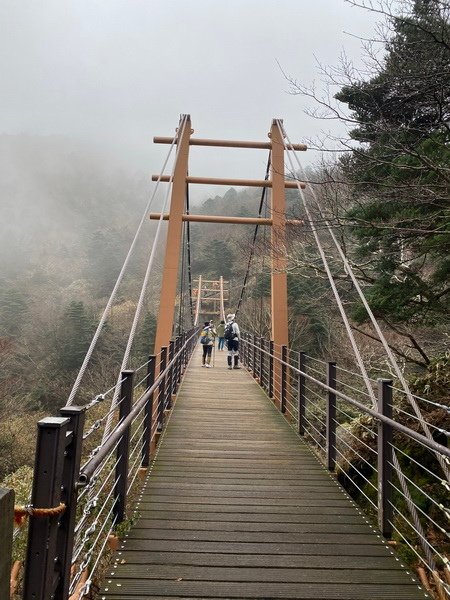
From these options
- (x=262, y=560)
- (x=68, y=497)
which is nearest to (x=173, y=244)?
(x=262, y=560)

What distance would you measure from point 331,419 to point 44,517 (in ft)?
10.1

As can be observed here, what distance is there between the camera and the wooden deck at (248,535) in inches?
83.5

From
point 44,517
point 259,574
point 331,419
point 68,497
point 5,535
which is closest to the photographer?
point 5,535

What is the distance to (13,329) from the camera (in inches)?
1223

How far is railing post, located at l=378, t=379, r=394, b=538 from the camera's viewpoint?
273 centimetres

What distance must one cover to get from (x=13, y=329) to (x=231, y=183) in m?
27.2

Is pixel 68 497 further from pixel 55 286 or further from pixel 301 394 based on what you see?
pixel 55 286

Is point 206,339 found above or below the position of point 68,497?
above

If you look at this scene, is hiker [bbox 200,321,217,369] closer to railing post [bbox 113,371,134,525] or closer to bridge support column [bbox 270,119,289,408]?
bridge support column [bbox 270,119,289,408]

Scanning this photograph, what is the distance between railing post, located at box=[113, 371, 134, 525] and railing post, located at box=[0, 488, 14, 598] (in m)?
1.88

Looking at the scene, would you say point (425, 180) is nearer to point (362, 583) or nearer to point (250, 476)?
point (250, 476)

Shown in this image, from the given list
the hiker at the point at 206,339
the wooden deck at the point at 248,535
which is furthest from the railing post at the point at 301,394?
the hiker at the point at 206,339

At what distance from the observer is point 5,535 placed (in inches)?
35.2

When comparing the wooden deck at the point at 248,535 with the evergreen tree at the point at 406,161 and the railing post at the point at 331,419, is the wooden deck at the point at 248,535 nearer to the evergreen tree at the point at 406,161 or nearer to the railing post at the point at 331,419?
the railing post at the point at 331,419
